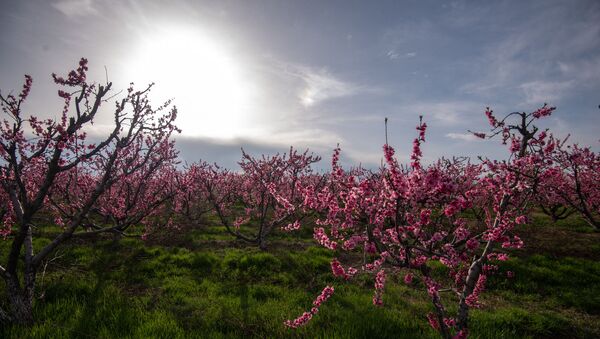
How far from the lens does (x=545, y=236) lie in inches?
570

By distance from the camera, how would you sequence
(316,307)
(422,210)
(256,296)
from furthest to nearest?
(256,296) < (316,307) < (422,210)

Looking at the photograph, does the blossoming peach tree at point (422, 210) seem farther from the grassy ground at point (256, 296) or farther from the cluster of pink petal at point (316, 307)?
the grassy ground at point (256, 296)

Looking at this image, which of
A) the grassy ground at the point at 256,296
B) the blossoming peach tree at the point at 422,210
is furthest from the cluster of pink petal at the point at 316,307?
the grassy ground at the point at 256,296

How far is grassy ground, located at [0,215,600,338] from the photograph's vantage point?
19.1ft

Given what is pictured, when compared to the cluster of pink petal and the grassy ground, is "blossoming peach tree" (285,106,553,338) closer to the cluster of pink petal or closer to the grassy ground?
the cluster of pink petal

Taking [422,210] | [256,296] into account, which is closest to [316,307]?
[422,210]

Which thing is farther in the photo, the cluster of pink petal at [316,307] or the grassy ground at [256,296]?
the grassy ground at [256,296]

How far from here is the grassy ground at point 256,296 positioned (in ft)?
19.1

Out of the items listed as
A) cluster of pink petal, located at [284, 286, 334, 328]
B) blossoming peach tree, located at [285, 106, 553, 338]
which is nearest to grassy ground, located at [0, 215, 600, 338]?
cluster of pink petal, located at [284, 286, 334, 328]

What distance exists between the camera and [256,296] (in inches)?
308

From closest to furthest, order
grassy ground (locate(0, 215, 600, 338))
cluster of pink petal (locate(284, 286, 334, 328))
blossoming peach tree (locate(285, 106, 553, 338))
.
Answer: blossoming peach tree (locate(285, 106, 553, 338)) → cluster of pink petal (locate(284, 286, 334, 328)) → grassy ground (locate(0, 215, 600, 338))

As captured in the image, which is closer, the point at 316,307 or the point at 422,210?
the point at 422,210

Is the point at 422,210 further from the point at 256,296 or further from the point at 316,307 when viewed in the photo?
the point at 256,296

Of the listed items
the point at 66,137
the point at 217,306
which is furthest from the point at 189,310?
the point at 66,137
